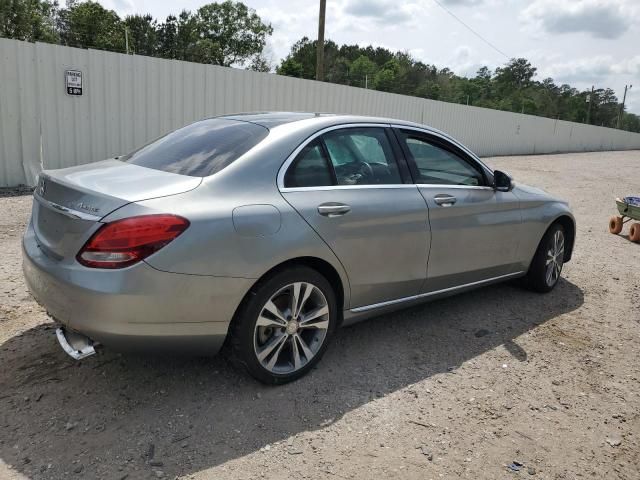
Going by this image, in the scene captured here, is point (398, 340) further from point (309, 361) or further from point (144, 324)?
point (144, 324)

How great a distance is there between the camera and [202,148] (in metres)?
3.41

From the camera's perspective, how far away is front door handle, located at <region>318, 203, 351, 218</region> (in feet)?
10.8

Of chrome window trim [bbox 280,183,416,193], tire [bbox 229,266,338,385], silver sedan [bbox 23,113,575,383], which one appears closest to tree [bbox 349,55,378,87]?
silver sedan [bbox 23,113,575,383]

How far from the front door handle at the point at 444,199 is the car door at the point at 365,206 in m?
0.17

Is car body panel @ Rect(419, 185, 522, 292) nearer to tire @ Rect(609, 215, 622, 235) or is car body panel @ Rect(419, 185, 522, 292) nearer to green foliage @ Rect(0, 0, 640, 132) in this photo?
tire @ Rect(609, 215, 622, 235)

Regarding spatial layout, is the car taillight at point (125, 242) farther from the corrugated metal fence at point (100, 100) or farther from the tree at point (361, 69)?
the tree at point (361, 69)

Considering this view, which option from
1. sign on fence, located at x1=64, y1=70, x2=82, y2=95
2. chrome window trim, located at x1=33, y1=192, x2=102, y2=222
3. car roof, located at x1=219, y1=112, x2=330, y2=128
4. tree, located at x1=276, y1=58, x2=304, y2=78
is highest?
tree, located at x1=276, y1=58, x2=304, y2=78

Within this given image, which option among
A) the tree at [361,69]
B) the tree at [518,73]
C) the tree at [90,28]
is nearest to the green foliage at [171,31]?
the tree at [90,28]

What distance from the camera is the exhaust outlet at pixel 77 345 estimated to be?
280 centimetres

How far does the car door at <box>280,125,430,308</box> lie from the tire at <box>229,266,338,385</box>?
0.25 m

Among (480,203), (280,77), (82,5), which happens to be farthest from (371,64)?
(480,203)

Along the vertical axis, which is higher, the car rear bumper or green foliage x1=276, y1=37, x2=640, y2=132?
green foliage x1=276, y1=37, x2=640, y2=132

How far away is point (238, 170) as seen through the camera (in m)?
3.08

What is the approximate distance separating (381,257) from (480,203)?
121 centimetres
